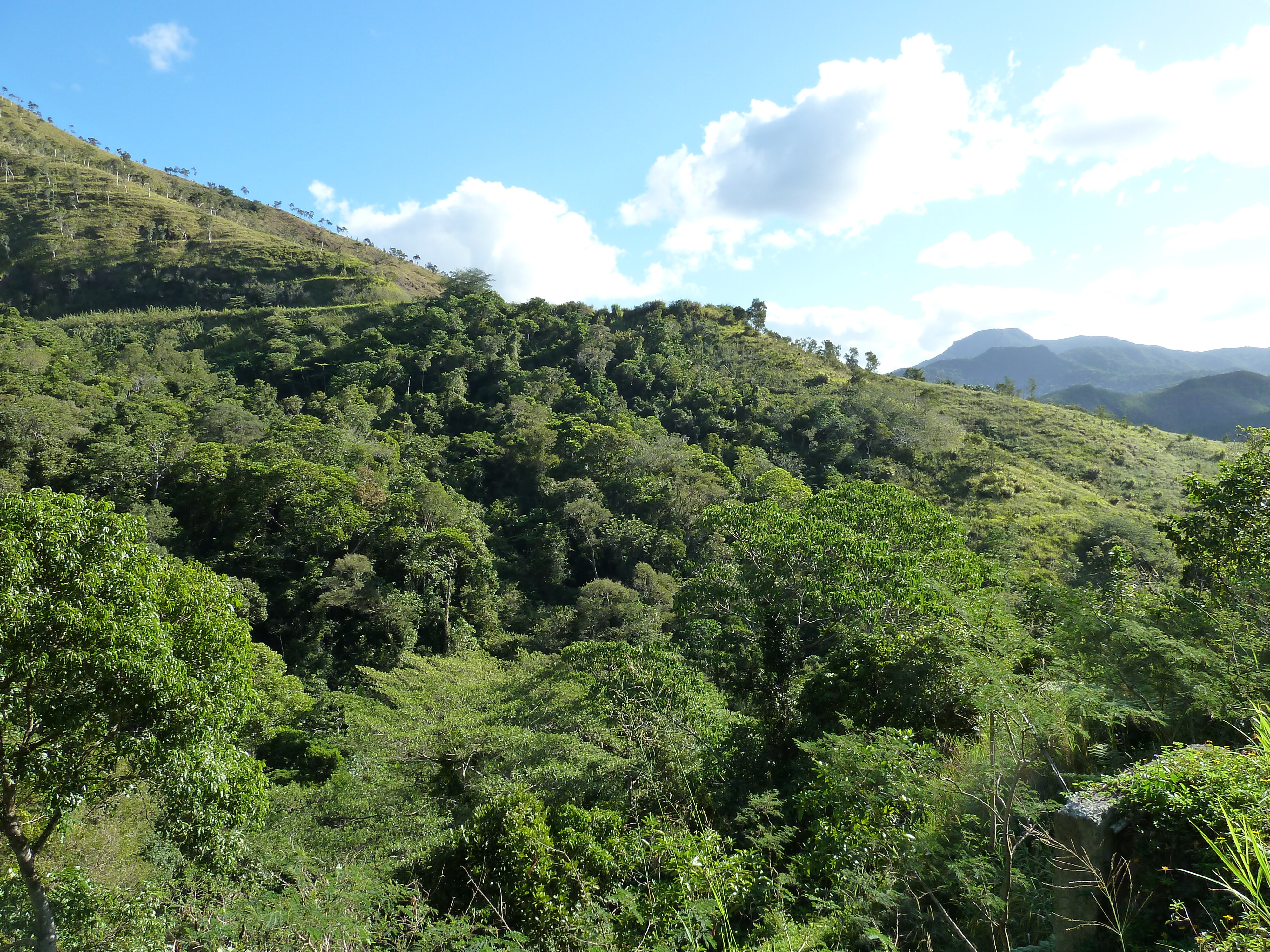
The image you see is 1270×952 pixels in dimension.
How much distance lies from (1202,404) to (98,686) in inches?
6866

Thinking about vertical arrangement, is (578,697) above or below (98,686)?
below

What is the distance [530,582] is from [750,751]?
21.8 m

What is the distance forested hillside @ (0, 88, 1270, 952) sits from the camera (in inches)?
191

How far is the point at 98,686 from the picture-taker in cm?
581

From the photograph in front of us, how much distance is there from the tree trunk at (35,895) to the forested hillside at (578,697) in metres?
0.05

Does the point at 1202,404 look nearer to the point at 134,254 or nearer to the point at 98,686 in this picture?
the point at 98,686

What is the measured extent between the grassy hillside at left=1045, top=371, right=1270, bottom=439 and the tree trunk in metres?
145

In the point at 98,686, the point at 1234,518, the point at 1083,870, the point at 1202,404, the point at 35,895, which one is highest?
the point at 1202,404

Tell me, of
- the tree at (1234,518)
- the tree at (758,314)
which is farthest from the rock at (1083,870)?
the tree at (758,314)

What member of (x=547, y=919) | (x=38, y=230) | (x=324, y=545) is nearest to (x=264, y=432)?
(x=324, y=545)

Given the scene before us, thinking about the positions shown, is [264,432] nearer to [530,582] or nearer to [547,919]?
[530,582]

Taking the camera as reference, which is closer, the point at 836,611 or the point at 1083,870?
the point at 1083,870

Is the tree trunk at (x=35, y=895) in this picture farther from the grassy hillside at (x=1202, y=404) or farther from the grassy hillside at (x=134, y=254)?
the grassy hillside at (x=1202, y=404)

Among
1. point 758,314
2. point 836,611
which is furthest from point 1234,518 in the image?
point 758,314
